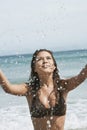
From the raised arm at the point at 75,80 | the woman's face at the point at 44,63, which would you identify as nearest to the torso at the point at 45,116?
the raised arm at the point at 75,80

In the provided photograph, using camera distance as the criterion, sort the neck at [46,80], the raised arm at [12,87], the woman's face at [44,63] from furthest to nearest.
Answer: the neck at [46,80] → the woman's face at [44,63] → the raised arm at [12,87]

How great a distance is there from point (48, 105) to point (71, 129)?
4.74 metres

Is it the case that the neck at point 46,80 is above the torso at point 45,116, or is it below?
above

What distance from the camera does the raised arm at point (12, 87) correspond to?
4340mm

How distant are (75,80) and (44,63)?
38 cm

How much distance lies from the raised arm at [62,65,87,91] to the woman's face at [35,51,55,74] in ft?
0.72

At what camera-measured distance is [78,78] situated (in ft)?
15.0

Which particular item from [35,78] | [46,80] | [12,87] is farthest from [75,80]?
[12,87]

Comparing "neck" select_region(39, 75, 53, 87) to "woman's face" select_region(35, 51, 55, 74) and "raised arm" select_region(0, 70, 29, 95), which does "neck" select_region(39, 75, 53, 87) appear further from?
"raised arm" select_region(0, 70, 29, 95)

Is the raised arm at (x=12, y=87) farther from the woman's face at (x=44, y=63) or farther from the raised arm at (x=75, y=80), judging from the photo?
the raised arm at (x=75, y=80)

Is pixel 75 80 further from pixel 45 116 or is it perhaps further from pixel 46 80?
pixel 45 116

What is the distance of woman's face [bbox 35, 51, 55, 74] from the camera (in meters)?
4.51

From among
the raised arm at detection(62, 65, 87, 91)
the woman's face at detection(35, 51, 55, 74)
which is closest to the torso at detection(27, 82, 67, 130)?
the raised arm at detection(62, 65, 87, 91)

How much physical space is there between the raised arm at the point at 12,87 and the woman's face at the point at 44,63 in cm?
24
